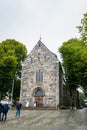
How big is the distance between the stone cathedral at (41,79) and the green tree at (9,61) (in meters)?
2.59

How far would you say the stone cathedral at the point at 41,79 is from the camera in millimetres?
43000

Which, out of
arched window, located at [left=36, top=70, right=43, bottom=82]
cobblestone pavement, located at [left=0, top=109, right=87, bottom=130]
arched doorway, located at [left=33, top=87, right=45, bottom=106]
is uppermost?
arched window, located at [left=36, top=70, right=43, bottom=82]

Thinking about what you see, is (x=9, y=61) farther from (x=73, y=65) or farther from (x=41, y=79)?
(x=73, y=65)

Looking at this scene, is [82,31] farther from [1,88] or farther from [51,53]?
[1,88]

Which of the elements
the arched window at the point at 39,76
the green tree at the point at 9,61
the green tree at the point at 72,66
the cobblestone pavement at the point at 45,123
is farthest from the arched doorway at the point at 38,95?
the cobblestone pavement at the point at 45,123

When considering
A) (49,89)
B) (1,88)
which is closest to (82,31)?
(49,89)

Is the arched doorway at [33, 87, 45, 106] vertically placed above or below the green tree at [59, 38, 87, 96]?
below

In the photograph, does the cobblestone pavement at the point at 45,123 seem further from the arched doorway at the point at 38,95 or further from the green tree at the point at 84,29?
the arched doorway at the point at 38,95

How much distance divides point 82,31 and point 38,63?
2575 cm

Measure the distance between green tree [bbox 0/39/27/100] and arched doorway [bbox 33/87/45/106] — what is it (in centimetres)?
551

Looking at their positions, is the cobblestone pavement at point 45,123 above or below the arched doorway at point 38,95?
below

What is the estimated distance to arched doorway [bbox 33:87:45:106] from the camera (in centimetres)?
4306

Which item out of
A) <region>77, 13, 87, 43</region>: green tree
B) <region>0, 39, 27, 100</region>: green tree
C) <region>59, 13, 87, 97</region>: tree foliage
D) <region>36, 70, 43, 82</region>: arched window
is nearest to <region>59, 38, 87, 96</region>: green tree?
<region>59, 13, 87, 97</region>: tree foliage

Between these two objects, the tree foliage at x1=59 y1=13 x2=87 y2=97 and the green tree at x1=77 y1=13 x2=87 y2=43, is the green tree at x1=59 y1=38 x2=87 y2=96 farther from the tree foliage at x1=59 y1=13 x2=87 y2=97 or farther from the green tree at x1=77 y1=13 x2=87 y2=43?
the green tree at x1=77 y1=13 x2=87 y2=43
